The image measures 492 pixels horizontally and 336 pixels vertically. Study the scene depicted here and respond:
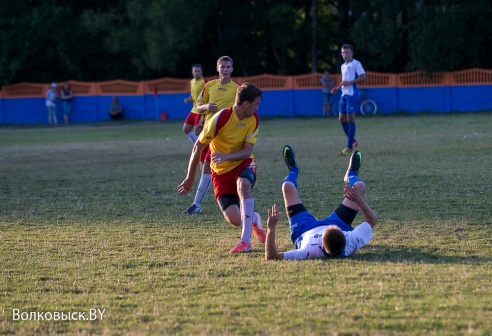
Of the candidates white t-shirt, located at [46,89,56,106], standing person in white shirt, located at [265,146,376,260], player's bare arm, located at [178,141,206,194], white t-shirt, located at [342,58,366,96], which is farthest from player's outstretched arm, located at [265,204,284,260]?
white t-shirt, located at [46,89,56,106]

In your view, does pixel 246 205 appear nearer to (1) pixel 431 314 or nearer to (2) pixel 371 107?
(1) pixel 431 314

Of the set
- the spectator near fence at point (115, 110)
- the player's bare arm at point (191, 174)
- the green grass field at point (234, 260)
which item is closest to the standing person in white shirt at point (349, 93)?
the green grass field at point (234, 260)

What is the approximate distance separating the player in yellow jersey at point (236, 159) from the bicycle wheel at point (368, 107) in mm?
26680

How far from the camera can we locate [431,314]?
516 centimetres

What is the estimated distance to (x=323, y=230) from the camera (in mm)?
7113

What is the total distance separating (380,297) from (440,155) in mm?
10550

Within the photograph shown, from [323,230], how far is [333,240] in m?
0.40

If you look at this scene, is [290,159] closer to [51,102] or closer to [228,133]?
[228,133]

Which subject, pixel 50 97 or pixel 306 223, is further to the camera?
pixel 50 97

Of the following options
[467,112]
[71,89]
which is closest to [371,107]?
[467,112]

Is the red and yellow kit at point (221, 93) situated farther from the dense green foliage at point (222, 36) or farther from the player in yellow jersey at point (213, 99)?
the dense green foliage at point (222, 36)

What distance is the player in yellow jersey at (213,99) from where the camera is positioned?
1013 centimetres

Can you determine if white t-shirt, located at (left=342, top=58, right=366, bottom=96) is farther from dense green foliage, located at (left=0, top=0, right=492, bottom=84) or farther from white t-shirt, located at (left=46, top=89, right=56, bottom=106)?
white t-shirt, located at (left=46, top=89, right=56, bottom=106)

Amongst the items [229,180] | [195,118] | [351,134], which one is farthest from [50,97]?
[229,180]
